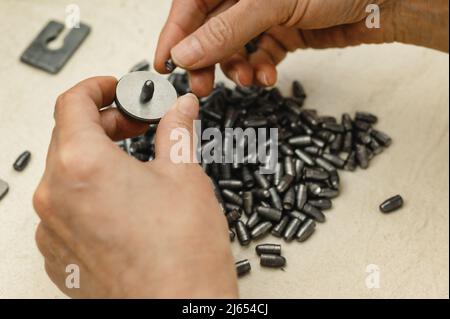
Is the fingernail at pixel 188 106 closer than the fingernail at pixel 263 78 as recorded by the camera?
Yes

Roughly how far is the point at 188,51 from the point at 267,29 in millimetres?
549

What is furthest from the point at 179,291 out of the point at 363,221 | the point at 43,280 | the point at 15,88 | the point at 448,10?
the point at 448,10

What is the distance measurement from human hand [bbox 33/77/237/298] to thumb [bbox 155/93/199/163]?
0.12 ft

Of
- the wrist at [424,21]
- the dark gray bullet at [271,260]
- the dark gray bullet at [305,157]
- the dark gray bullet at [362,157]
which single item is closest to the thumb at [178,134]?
the dark gray bullet at [271,260]

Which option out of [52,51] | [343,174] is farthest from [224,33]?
[52,51]

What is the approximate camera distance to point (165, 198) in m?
1.79

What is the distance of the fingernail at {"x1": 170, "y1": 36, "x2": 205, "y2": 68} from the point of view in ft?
8.17

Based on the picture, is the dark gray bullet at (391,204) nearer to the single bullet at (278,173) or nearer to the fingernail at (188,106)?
the single bullet at (278,173)

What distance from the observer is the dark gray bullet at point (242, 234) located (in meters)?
2.68

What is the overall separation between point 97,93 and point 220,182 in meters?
0.88

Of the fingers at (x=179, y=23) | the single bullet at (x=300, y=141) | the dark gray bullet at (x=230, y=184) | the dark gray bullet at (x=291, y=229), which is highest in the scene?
the fingers at (x=179, y=23)

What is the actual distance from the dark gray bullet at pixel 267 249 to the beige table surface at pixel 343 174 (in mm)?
51

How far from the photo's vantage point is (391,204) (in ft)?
9.48

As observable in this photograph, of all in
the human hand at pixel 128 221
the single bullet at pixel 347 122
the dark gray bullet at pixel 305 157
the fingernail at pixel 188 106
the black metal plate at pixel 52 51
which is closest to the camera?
the human hand at pixel 128 221
